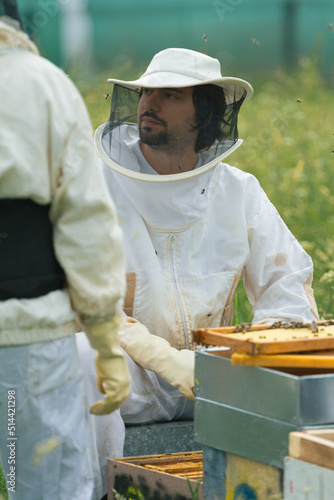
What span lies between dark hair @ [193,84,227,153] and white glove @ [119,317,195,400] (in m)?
0.76

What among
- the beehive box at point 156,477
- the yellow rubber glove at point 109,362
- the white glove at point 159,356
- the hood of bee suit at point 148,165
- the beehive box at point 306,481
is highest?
the hood of bee suit at point 148,165

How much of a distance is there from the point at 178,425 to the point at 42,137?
143 centimetres

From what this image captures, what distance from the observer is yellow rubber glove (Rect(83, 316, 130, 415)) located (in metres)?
1.73

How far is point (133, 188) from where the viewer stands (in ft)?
9.54

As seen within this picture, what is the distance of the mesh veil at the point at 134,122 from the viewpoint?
9.97ft

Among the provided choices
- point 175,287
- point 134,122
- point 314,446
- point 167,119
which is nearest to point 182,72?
point 167,119

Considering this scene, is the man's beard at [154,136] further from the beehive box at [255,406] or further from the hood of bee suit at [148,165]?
the beehive box at [255,406]

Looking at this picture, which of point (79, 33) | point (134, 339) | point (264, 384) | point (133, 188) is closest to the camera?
point (264, 384)

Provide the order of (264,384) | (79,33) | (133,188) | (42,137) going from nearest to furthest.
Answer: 1. (42,137)
2. (264,384)
3. (133,188)
4. (79,33)

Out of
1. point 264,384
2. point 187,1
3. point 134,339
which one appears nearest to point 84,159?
point 264,384

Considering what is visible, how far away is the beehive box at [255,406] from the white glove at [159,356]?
0.48 m

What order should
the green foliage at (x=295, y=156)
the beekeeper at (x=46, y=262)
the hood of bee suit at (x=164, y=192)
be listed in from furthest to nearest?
the green foliage at (x=295, y=156), the hood of bee suit at (x=164, y=192), the beekeeper at (x=46, y=262)

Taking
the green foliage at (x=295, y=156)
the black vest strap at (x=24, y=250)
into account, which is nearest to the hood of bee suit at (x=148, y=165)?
the green foliage at (x=295, y=156)

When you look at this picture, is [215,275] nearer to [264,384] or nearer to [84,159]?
[264,384]
